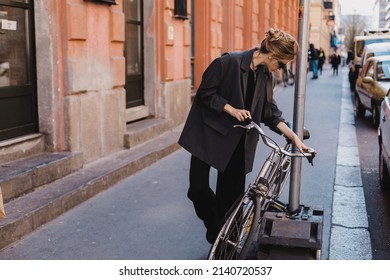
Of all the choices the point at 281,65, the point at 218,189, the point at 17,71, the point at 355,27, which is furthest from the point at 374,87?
the point at 355,27

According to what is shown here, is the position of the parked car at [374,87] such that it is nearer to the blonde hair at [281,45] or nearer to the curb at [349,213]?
the curb at [349,213]

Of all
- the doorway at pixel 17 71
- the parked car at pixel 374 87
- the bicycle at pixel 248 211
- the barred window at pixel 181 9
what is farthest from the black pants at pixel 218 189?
the parked car at pixel 374 87

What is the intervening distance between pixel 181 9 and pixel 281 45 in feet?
24.8

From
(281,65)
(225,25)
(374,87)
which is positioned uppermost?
(225,25)

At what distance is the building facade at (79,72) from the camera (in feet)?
22.0

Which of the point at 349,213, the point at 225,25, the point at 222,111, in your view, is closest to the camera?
the point at 222,111

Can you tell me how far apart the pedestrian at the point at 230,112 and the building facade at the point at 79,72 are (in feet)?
9.19

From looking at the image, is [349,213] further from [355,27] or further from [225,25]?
[355,27]

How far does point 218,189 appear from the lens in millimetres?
4484

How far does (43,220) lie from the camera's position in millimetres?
5445

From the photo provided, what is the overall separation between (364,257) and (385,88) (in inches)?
333
